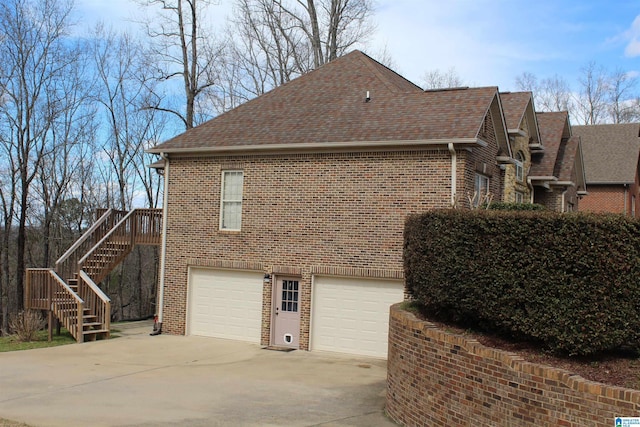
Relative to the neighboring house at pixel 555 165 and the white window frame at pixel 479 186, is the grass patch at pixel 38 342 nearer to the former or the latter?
the white window frame at pixel 479 186

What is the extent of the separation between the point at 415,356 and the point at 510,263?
1.91 metres

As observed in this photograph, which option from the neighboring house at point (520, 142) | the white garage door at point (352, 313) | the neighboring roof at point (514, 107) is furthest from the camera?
the neighboring roof at point (514, 107)

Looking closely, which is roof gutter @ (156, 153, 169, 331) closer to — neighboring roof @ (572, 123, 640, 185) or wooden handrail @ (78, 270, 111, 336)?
wooden handrail @ (78, 270, 111, 336)

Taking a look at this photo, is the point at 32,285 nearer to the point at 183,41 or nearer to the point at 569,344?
the point at 569,344

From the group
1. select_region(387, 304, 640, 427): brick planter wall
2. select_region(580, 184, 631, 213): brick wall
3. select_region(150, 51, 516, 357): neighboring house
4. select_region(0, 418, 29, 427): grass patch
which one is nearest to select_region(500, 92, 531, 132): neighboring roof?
select_region(150, 51, 516, 357): neighboring house

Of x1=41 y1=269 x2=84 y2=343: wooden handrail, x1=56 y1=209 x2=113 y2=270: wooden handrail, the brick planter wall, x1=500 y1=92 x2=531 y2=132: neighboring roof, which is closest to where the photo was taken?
the brick planter wall

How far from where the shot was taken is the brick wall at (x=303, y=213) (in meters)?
14.1

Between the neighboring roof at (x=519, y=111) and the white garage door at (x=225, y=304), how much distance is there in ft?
28.3

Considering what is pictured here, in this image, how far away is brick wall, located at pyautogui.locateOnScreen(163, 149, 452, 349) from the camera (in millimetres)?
14141

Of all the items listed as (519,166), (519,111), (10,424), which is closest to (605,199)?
(519,166)

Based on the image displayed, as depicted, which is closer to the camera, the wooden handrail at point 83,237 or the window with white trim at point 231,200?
the window with white trim at point 231,200

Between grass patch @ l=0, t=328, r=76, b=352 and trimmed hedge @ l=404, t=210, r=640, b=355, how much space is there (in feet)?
38.6

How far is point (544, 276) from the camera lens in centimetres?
698

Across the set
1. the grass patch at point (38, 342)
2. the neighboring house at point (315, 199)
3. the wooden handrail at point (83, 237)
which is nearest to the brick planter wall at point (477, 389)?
the neighboring house at point (315, 199)
